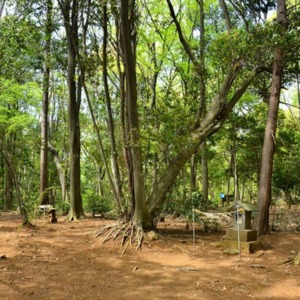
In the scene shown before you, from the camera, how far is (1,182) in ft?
→ 87.2

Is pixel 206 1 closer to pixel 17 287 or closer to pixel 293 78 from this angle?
pixel 293 78

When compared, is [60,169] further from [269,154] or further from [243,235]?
[243,235]

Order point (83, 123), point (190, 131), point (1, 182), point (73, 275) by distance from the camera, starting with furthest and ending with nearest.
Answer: point (1, 182), point (83, 123), point (190, 131), point (73, 275)

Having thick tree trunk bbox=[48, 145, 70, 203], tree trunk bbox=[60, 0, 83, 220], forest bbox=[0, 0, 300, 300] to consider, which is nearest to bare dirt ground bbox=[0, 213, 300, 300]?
forest bbox=[0, 0, 300, 300]

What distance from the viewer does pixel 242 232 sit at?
26.8 feet

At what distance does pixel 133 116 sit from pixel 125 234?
114 inches

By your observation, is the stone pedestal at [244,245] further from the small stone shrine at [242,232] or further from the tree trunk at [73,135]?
the tree trunk at [73,135]

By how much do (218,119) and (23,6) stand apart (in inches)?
263

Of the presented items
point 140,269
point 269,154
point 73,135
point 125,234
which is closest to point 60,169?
point 73,135

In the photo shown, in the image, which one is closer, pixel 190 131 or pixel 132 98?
pixel 132 98

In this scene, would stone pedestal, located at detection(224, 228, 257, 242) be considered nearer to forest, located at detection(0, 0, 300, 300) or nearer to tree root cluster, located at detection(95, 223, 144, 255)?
forest, located at detection(0, 0, 300, 300)

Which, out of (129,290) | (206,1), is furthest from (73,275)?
(206,1)

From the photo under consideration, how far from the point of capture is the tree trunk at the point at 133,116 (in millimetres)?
7340

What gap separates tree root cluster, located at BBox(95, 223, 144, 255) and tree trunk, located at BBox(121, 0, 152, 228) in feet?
0.66
